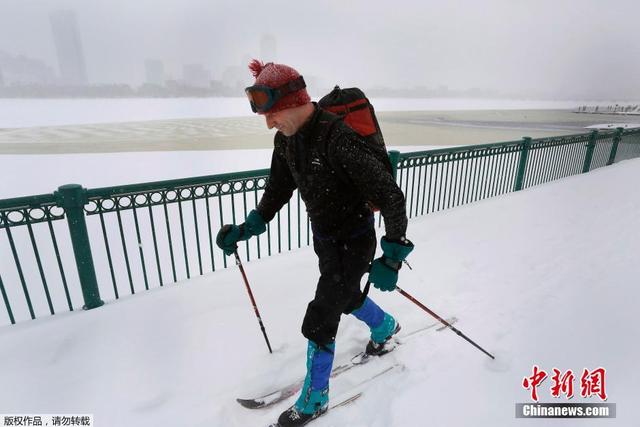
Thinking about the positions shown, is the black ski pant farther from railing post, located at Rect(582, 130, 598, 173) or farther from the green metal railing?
railing post, located at Rect(582, 130, 598, 173)

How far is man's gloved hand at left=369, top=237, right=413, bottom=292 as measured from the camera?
6.05ft

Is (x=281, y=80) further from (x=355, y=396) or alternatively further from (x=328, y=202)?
(x=355, y=396)

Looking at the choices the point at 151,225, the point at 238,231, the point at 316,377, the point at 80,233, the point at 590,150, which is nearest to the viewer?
the point at 316,377

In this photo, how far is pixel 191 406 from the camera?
7.64ft

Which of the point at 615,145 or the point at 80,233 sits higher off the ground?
the point at 80,233

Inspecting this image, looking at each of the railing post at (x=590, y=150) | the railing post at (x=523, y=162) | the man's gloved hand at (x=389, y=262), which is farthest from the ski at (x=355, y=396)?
the railing post at (x=590, y=150)

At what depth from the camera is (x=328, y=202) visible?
194 centimetres

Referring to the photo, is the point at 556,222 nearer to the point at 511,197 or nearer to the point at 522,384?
the point at 511,197

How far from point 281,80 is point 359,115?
47 cm

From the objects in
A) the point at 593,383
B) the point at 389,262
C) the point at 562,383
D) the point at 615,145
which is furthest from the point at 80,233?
the point at 615,145

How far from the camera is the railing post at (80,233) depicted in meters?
3.06

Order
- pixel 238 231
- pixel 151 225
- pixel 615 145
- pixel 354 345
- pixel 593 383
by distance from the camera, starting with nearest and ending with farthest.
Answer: pixel 593 383 < pixel 238 231 < pixel 354 345 < pixel 151 225 < pixel 615 145

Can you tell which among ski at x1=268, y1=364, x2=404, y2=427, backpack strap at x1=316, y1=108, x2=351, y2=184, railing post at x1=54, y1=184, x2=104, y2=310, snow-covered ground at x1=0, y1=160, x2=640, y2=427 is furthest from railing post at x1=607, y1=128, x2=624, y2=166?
railing post at x1=54, y1=184, x2=104, y2=310

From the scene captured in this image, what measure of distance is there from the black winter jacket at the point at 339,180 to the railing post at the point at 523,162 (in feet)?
22.7
